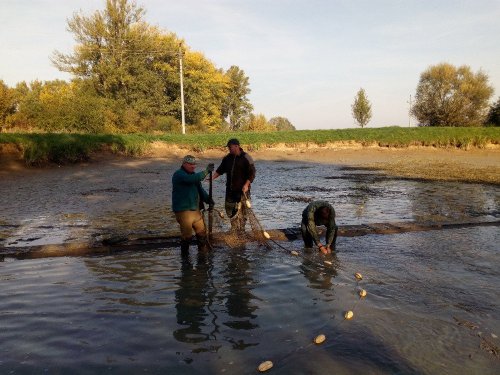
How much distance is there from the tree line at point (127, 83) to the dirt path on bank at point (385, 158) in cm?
918

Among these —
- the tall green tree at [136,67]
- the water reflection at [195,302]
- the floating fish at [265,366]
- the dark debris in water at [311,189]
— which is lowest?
the water reflection at [195,302]

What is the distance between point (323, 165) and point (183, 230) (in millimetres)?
21850

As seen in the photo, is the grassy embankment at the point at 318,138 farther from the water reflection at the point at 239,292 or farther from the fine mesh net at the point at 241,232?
the water reflection at the point at 239,292

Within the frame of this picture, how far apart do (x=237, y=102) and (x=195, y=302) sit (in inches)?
2749

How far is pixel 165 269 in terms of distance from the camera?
261 inches

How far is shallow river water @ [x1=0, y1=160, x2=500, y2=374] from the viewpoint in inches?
153

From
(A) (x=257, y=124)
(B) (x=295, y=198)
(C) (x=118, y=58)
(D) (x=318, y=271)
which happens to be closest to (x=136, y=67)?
(C) (x=118, y=58)

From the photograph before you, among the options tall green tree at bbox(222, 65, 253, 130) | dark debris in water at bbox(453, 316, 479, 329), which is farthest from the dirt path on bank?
tall green tree at bbox(222, 65, 253, 130)

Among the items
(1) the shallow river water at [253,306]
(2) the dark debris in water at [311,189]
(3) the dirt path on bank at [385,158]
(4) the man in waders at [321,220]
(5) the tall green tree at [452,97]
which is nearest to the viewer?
(1) the shallow river water at [253,306]

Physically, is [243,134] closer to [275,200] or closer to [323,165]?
[323,165]

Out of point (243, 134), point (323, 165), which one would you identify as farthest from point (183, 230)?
point (243, 134)

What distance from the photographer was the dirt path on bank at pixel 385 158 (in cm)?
2128

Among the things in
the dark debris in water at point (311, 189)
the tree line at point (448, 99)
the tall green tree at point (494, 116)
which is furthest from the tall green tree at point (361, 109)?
the dark debris in water at point (311, 189)

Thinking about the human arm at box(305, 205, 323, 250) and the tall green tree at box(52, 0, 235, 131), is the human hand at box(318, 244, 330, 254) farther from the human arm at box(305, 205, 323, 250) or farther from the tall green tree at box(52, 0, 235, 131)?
the tall green tree at box(52, 0, 235, 131)
